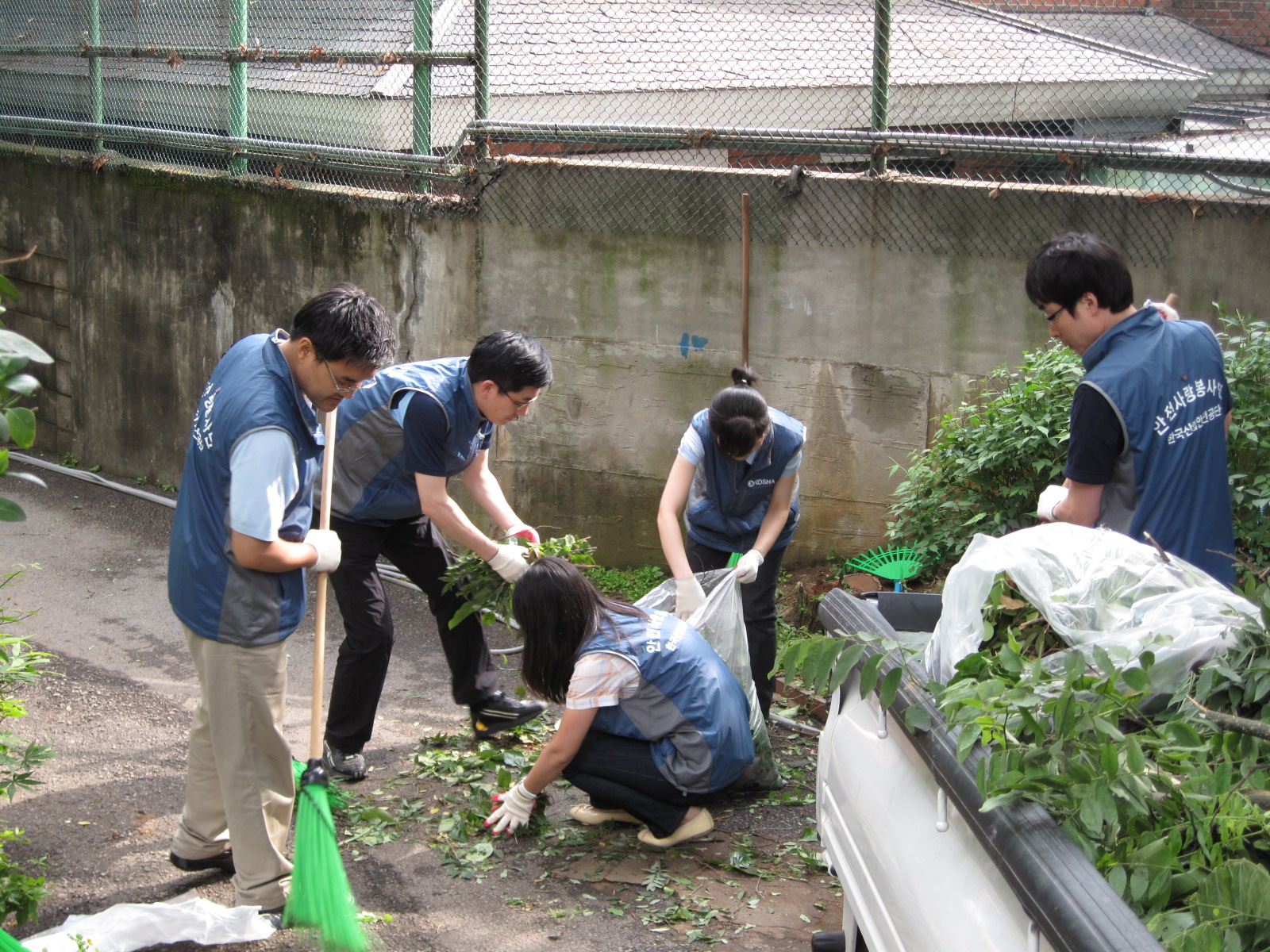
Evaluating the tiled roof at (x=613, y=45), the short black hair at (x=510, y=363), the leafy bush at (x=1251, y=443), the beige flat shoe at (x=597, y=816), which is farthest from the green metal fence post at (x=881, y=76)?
the beige flat shoe at (x=597, y=816)

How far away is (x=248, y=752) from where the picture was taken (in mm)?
3242

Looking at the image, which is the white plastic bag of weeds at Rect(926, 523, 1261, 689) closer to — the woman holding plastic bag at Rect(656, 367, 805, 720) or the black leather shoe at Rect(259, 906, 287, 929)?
the woman holding plastic bag at Rect(656, 367, 805, 720)

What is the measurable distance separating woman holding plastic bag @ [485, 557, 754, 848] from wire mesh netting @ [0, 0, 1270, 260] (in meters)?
2.84

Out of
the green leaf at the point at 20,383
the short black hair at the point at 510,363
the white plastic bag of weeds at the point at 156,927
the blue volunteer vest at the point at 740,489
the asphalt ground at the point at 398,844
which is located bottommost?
the asphalt ground at the point at 398,844

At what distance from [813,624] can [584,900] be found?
2272 millimetres

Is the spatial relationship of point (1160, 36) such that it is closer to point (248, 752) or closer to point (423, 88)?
point (423, 88)

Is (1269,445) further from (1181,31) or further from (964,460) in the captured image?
(1181,31)

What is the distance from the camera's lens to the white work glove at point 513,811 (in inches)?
147

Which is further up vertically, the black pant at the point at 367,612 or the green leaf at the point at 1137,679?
the green leaf at the point at 1137,679

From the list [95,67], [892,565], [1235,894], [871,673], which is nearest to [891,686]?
[871,673]

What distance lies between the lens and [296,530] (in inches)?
129

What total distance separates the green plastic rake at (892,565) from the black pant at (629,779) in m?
1.67

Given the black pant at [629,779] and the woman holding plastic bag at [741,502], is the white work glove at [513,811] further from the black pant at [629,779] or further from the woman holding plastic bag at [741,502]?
the woman holding plastic bag at [741,502]

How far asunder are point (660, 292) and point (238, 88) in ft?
11.5
